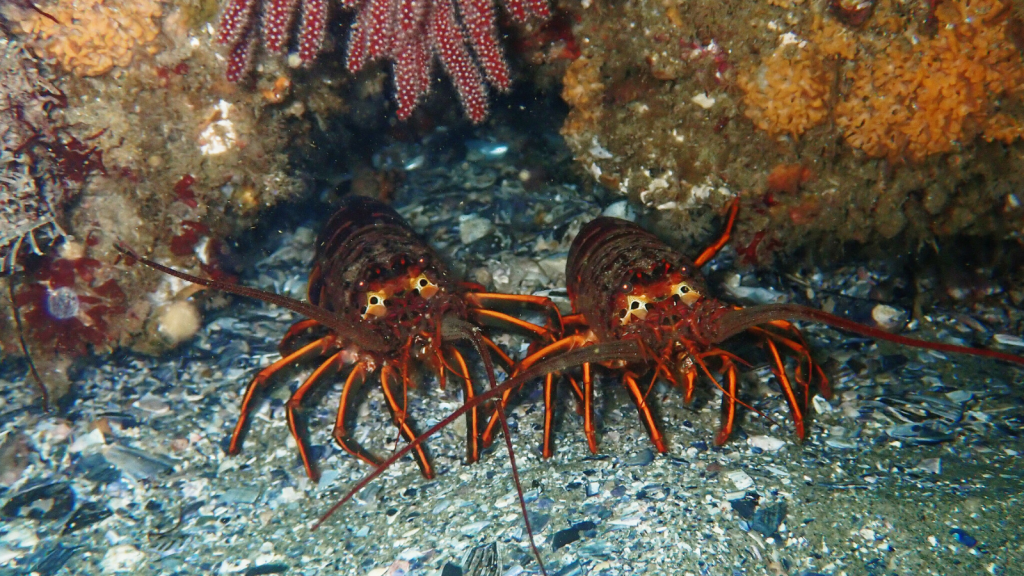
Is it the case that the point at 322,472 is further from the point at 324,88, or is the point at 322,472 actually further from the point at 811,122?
the point at 811,122

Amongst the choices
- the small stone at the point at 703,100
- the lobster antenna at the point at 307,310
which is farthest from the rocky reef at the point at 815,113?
the lobster antenna at the point at 307,310

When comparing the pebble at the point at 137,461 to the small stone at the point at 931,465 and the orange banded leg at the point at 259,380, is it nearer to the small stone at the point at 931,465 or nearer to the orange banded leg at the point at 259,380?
the orange banded leg at the point at 259,380

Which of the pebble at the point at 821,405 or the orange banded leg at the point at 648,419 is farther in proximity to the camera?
the pebble at the point at 821,405

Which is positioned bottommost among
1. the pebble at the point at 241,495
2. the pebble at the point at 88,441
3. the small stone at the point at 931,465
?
the small stone at the point at 931,465

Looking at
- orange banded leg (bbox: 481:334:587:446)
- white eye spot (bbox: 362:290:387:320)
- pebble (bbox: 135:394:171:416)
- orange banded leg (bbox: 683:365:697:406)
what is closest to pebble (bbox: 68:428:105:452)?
pebble (bbox: 135:394:171:416)

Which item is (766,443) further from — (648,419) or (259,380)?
(259,380)

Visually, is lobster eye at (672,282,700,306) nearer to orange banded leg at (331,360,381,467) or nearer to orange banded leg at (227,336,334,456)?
orange banded leg at (331,360,381,467)

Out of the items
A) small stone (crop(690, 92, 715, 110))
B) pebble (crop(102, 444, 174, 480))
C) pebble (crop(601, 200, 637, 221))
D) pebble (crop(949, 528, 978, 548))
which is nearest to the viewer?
pebble (crop(949, 528, 978, 548))
